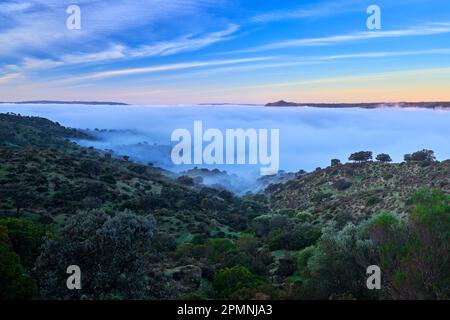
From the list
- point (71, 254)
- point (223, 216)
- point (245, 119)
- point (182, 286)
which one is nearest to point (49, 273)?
point (71, 254)

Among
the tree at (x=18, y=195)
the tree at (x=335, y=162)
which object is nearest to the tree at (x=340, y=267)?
the tree at (x=18, y=195)

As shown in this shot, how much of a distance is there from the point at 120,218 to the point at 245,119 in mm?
89208

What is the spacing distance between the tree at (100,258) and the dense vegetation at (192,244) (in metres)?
0.04

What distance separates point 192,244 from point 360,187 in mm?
39177

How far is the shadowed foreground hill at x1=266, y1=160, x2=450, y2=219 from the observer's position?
4772 centimetres

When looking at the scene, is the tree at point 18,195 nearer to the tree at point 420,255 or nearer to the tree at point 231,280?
the tree at point 231,280

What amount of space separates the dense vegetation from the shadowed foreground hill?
43 centimetres

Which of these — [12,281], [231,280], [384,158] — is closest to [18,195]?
[12,281]

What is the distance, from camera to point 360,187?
65062 mm

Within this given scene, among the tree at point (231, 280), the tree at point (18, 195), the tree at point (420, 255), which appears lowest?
the tree at point (231, 280)

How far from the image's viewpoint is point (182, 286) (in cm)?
1916

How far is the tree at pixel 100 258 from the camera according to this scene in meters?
14.4

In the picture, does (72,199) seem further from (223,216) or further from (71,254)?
(71,254)

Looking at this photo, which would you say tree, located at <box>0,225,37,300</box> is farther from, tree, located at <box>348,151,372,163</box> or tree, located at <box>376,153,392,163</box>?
tree, located at <box>376,153,392,163</box>
